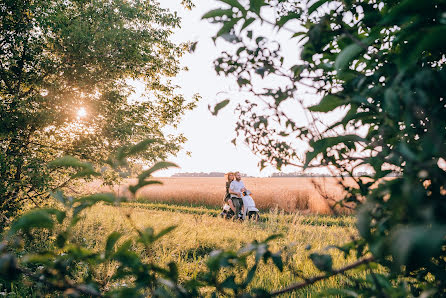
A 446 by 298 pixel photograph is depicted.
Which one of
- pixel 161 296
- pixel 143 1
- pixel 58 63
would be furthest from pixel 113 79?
pixel 161 296

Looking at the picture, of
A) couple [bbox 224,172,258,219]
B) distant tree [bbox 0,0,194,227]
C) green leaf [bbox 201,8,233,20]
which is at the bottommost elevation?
couple [bbox 224,172,258,219]

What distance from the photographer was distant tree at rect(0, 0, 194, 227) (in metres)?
5.12

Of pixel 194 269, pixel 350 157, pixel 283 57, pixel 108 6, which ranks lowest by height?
pixel 194 269

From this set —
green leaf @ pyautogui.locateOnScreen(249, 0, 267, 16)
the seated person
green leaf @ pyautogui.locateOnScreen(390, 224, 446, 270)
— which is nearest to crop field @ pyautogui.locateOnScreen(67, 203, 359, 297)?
green leaf @ pyautogui.locateOnScreen(249, 0, 267, 16)

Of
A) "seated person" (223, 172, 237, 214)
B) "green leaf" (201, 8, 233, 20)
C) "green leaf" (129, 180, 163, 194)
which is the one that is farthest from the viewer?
"seated person" (223, 172, 237, 214)

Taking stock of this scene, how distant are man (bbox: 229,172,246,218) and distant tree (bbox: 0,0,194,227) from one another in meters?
3.06

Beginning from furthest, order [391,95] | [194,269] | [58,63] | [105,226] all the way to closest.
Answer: [105,226], [58,63], [194,269], [391,95]

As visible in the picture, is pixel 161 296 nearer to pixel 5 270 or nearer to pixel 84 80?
pixel 5 270

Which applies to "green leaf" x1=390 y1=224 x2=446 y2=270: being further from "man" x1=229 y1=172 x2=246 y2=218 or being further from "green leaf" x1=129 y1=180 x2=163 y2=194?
"man" x1=229 y1=172 x2=246 y2=218

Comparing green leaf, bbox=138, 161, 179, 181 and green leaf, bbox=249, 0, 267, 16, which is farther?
green leaf, bbox=249, 0, 267, 16

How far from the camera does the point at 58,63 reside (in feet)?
19.1

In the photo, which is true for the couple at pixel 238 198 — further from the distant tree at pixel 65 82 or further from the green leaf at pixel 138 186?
the green leaf at pixel 138 186

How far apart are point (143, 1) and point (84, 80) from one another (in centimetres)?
286

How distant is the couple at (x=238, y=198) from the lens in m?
9.32
